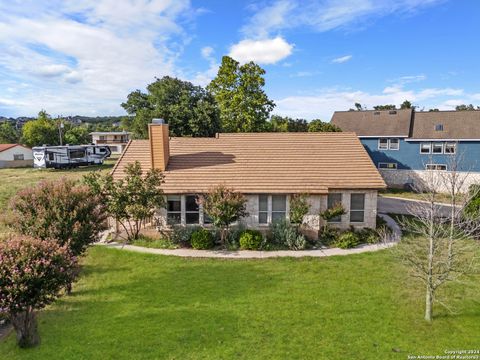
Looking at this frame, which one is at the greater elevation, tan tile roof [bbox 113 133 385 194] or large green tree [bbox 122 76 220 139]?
large green tree [bbox 122 76 220 139]

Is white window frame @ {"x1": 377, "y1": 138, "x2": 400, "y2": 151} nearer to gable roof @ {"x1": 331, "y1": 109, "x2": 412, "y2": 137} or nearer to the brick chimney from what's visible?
gable roof @ {"x1": 331, "y1": 109, "x2": 412, "y2": 137}

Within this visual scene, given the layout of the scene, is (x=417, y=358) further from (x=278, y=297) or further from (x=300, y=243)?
(x=300, y=243)

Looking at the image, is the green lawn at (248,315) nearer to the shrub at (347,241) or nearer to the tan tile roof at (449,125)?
the shrub at (347,241)

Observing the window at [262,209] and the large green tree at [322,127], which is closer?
the window at [262,209]

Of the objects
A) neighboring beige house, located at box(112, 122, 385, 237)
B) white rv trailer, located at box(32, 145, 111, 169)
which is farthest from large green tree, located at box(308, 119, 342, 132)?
white rv trailer, located at box(32, 145, 111, 169)

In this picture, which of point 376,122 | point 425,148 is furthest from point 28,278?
point 376,122

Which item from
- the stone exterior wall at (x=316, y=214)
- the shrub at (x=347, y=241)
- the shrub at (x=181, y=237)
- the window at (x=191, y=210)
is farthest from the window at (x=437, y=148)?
the shrub at (x=181, y=237)

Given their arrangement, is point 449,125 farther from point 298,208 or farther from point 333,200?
point 298,208

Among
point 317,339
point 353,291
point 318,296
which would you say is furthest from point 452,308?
point 317,339
